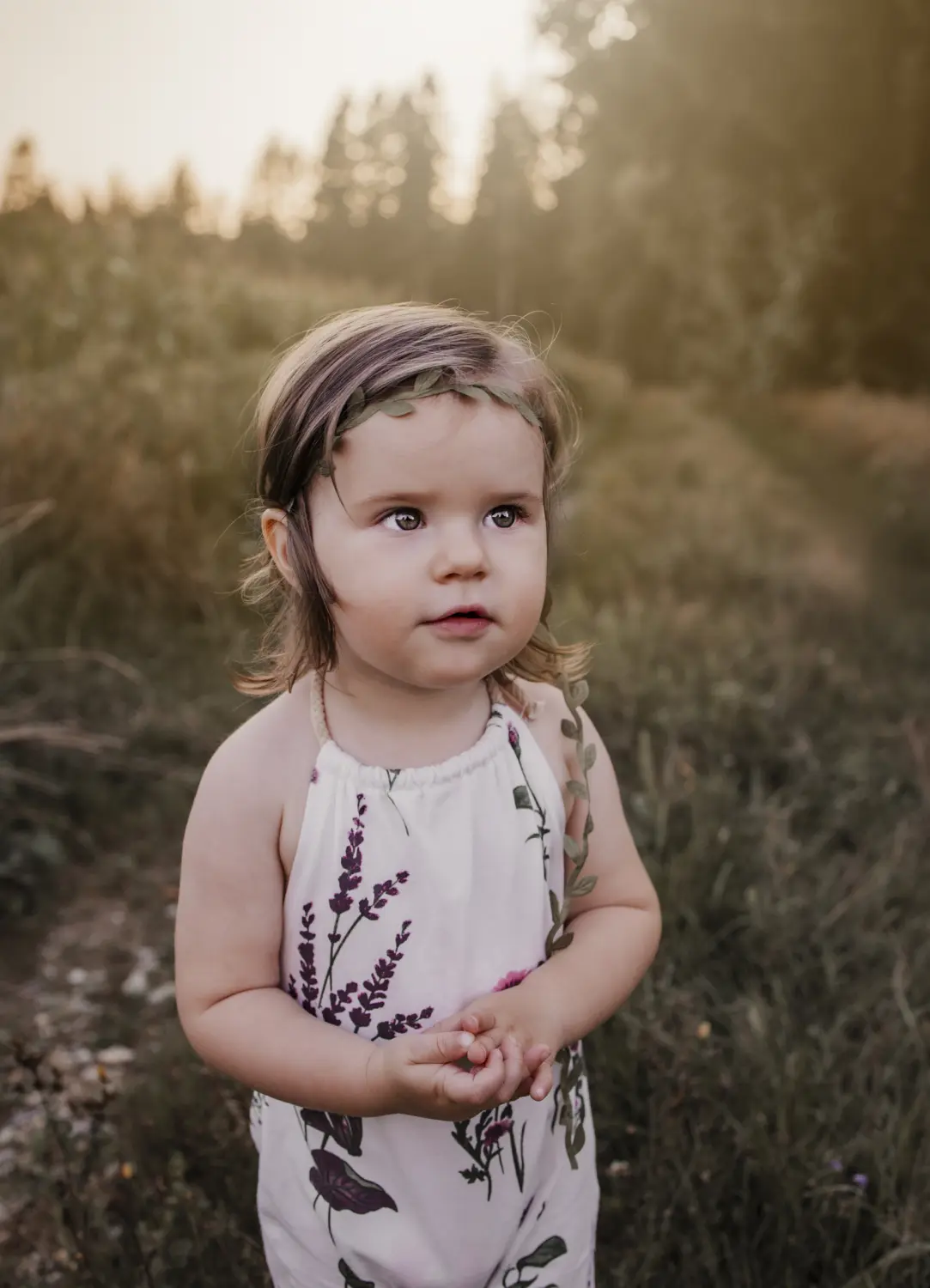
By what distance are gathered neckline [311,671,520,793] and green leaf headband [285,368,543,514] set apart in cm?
27

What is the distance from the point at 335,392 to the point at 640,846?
6.25ft

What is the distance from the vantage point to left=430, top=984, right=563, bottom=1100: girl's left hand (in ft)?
3.05

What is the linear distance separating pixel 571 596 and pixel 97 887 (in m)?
2.47

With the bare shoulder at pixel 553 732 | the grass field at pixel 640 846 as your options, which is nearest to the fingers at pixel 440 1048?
the bare shoulder at pixel 553 732

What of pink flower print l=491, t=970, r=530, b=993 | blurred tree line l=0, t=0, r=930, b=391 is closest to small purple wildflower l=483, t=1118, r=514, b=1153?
pink flower print l=491, t=970, r=530, b=993

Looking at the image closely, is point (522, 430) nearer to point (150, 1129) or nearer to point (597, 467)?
point (150, 1129)

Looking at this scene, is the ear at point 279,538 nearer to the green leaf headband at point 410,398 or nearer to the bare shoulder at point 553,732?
the green leaf headband at point 410,398

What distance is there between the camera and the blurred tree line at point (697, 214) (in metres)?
5.67

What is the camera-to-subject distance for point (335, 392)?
1054 mm

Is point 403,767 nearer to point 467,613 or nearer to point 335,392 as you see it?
point 467,613

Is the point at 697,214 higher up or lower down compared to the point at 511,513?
higher up

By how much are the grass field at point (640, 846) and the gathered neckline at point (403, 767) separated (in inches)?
22.3

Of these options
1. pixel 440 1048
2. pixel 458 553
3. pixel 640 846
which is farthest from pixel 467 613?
pixel 640 846

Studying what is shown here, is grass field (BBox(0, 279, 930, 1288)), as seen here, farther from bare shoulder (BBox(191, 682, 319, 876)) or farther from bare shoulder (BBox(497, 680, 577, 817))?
bare shoulder (BBox(191, 682, 319, 876))
